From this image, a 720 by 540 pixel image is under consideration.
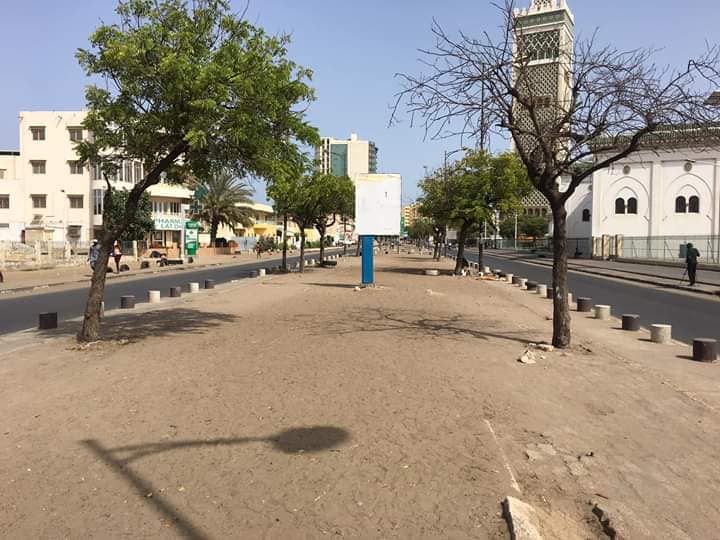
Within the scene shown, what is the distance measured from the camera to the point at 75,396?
6.92 metres

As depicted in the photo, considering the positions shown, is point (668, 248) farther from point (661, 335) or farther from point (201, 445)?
point (201, 445)

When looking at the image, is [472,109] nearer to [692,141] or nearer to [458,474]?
[692,141]

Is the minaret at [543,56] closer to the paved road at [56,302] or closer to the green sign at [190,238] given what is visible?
the paved road at [56,302]

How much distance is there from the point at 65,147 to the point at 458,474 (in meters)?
60.1

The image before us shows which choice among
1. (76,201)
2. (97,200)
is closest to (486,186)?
(97,200)

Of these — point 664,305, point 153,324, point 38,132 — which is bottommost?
point 664,305

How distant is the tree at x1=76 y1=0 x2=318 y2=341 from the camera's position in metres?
9.30

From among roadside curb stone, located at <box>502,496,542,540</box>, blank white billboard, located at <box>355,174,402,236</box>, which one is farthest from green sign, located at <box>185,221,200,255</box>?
roadside curb stone, located at <box>502,496,542,540</box>

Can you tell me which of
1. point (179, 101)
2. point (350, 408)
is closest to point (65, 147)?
point (179, 101)

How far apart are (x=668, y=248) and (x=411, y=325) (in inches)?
1585

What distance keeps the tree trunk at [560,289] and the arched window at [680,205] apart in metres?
54.7

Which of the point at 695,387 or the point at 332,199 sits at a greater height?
the point at 332,199

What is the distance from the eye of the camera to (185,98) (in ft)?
31.1

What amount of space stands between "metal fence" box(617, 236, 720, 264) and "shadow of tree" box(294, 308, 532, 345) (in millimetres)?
30127
